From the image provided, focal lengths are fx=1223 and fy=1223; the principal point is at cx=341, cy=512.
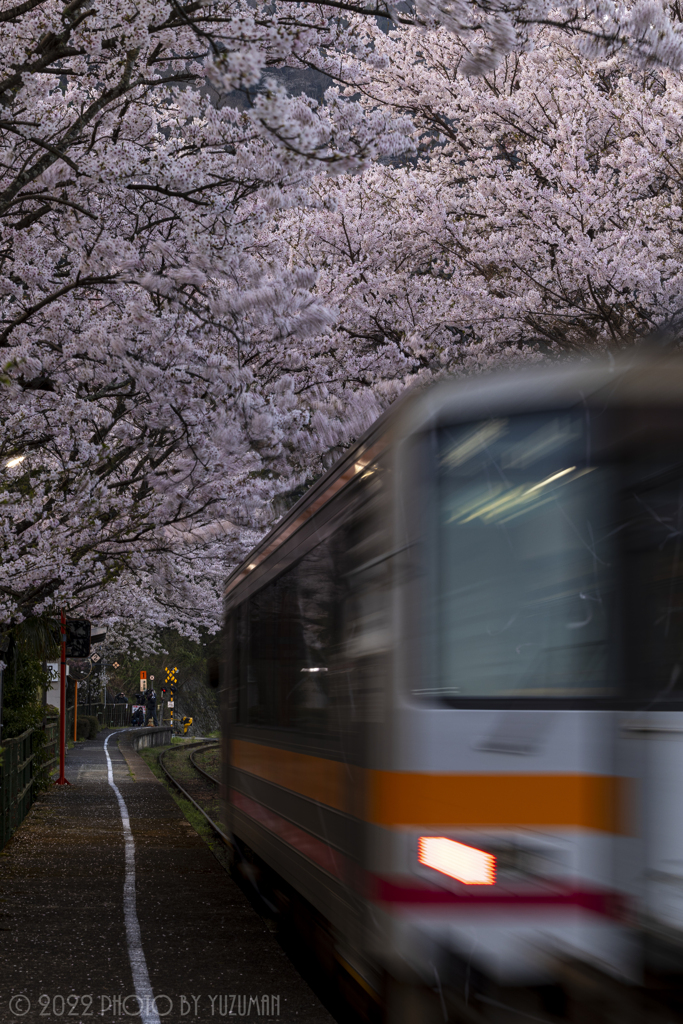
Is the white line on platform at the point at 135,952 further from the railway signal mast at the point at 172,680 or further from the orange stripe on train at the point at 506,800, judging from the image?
the railway signal mast at the point at 172,680

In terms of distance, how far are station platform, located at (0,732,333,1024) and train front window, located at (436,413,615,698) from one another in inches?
106

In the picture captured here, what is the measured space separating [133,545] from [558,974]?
621 inches

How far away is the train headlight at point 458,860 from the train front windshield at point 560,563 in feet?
1.91

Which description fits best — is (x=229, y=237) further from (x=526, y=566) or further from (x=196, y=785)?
(x=196, y=785)

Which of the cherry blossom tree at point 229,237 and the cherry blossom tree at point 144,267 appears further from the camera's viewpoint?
the cherry blossom tree at point 144,267

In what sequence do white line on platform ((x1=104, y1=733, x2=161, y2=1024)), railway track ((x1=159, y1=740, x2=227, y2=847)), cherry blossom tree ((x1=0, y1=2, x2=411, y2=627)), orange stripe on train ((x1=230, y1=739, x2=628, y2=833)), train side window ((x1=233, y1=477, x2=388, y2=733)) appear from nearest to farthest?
orange stripe on train ((x1=230, y1=739, x2=628, y2=833)) → train side window ((x1=233, y1=477, x2=388, y2=733)) → white line on platform ((x1=104, y1=733, x2=161, y2=1024)) → cherry blossom tree ((x1=0, y1=2, x2=411, y2=627)) → railway track ((x1=159, y1=740, x2=227, y2=847))

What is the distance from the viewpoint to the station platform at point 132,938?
22.8ft

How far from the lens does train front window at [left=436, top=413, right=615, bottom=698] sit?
16.1 feet

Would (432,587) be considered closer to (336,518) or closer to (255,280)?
(336,518)

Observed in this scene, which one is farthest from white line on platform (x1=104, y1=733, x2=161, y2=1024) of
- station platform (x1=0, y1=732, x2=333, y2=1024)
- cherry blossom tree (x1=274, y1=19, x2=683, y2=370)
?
cherry blossom tree (x1=274, y1=19, x2=683, y2=370)

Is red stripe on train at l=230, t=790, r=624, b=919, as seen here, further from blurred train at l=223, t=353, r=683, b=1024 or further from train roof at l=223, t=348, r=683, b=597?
train roof at l=223, t=348, r=683, b=597

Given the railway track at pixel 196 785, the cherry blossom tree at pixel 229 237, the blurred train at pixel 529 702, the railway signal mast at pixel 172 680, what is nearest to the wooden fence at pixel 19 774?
the cherry blossom tree at pixel 229 237

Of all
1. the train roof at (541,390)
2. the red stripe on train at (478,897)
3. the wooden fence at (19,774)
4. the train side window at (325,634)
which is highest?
the train roof at (541,390)

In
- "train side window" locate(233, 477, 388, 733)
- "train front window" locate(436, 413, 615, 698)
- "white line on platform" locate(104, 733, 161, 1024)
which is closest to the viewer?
"train front window" locate(436, 413, 615, 698)
